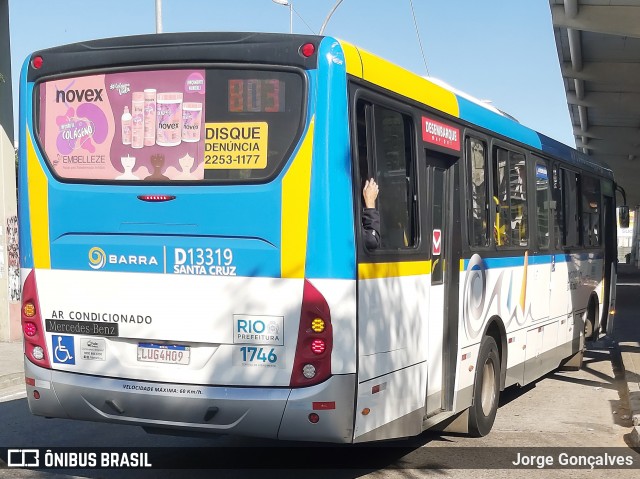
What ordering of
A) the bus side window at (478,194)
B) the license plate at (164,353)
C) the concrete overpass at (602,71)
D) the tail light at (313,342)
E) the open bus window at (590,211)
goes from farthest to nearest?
the concrete overpass at (602,71) < the open bus window at (590,211) < the bus side window at (478,194) < the license plate at (164,353) < the tail light at (313,342)

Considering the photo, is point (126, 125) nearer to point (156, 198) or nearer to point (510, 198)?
point (156, 198)

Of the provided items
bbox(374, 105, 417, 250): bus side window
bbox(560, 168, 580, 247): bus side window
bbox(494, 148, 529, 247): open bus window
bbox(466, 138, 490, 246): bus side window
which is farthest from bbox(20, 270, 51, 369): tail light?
bbox(560, 168, 580, 247): bus side window

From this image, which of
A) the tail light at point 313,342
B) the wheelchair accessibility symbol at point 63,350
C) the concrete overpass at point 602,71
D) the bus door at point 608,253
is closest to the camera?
the tail light at point 313,342

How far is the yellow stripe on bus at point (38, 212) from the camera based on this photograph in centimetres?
666

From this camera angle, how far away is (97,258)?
646 centimetres

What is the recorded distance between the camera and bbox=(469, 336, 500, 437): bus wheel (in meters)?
8.43

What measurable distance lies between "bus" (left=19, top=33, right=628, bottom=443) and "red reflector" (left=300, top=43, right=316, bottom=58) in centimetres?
2

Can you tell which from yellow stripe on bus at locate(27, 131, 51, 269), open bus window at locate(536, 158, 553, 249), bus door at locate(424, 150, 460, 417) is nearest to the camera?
yellow stripe on bus at locate(27, 131, 51, 269)

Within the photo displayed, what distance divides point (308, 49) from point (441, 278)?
8.14ft

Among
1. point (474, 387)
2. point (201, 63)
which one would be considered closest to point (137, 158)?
point (201, 63)

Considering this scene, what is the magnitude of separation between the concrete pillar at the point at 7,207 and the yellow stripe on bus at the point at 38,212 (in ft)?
30.9

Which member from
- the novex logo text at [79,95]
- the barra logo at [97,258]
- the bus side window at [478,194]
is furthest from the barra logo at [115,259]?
the bus side window at [478,194]

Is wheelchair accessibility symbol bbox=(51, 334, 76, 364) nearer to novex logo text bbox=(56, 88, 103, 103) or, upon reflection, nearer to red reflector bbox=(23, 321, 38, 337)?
red reflector bbox=(23, 321, 38, 337)

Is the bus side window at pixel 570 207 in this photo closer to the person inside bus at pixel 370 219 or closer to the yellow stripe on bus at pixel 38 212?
the person inside bus at pixel 370 219
